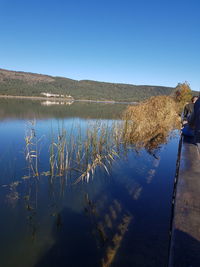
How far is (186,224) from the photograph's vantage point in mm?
1684

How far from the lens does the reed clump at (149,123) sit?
8.94 m

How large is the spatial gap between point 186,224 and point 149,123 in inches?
350

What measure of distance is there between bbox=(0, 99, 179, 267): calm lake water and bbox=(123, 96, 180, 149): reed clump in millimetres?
3341

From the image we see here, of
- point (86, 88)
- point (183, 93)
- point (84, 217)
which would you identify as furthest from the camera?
point (86, 88)

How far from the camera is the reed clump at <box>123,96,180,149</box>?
29.3 feet

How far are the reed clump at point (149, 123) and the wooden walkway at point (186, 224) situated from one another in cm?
594

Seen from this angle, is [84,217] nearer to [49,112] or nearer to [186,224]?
[186,224]

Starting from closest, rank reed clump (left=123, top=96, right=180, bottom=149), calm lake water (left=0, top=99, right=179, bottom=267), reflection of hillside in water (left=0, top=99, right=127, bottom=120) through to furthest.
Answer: calm lake water (left=0, top=99, right=179, bottom=267), reed clump (left=123, top=96, right=180, bottom=149), reflection of hillside in water (left=0, top=99, right=127, bottom=120)

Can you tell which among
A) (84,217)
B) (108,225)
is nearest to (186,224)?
(108,225)

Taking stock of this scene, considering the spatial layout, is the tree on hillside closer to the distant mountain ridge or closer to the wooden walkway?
the wooden walkway

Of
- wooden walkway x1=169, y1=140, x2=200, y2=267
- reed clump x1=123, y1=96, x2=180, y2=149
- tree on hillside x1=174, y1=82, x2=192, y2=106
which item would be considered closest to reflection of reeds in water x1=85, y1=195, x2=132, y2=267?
wooden walkway x1=169, y1=140, x2=200, y2=267

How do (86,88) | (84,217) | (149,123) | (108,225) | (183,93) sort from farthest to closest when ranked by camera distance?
(86,88), (183,93), (149,123), (84,217), (108,225)

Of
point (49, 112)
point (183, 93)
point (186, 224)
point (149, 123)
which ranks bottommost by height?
point (49, 112)

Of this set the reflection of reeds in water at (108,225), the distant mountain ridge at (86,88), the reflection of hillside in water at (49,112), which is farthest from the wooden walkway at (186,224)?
the distant mountain ridge at (86,88)
